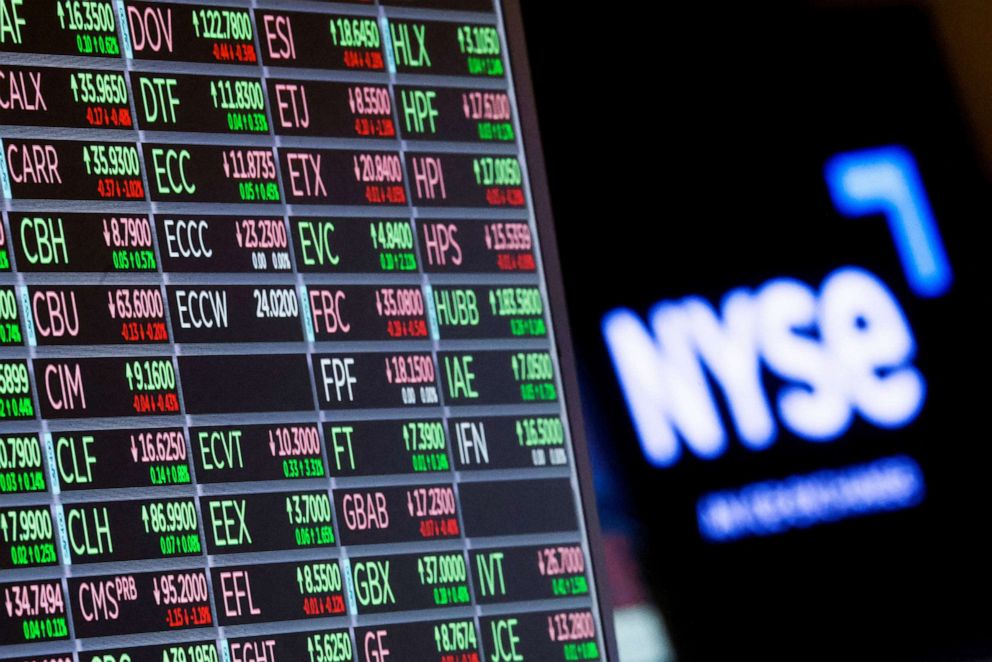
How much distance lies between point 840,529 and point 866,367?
0.48 meters

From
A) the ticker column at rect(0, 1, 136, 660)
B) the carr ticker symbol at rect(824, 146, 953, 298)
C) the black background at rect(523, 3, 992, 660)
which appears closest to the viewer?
the ticker column at rect(0, 1, 136, 660)

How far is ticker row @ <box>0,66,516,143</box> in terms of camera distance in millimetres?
2955

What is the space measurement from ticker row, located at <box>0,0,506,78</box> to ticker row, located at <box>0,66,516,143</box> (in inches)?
1.7

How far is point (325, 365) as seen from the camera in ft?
10.2

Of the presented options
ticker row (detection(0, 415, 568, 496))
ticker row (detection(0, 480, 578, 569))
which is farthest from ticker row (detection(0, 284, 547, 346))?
ticker row (detection(0, 480, 578, 569))

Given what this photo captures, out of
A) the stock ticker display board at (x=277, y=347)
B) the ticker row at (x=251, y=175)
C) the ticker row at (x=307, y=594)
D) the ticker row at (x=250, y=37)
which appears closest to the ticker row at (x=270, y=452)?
the stock ticker display board at (x=277, y=347)

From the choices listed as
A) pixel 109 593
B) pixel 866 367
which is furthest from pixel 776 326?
pixel 109 593

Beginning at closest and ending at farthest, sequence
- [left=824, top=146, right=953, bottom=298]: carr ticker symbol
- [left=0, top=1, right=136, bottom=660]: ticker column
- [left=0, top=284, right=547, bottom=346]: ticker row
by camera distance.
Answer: [left=0, top=1, right=136, bottom=660]: ticker column
[left=0, top=284, right=547, bottom=346]: ticker row
[left=824, top=146, right=953, bottom=298]: carr ticker symbol

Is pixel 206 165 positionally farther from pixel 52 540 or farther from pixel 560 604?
pixel 560 604

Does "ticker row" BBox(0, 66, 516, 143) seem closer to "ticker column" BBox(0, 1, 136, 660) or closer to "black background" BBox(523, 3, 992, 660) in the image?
"ticker column" BBox(0, 1, 136, 660)

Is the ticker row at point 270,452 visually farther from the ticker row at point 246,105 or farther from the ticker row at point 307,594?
the ticker row at point 246,105

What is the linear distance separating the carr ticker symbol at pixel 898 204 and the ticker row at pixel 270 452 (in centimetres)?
A: 198

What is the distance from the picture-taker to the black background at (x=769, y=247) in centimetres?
466

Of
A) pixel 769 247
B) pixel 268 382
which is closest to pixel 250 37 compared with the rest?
pixel 268 382
